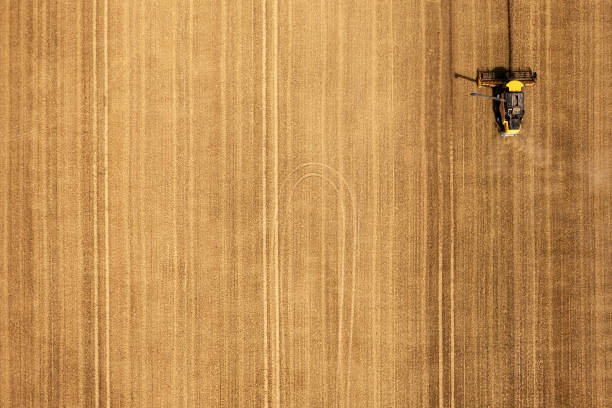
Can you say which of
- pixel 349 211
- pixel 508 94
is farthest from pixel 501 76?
pixel 349 211

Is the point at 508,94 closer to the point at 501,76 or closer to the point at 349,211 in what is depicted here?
the point at 501,76

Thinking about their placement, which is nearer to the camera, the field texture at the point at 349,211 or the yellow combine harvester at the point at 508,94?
the yellow combine harvester at the point at 508,94

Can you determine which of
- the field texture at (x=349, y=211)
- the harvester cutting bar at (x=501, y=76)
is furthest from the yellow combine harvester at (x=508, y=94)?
the field texture at (x=349, y=211)

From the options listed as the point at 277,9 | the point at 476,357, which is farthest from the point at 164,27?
the point at 476,357

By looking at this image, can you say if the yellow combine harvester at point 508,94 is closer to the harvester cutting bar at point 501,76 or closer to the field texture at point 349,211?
the harvester cutting bar at point 501,76

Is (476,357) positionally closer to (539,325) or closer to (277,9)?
(539,325)
